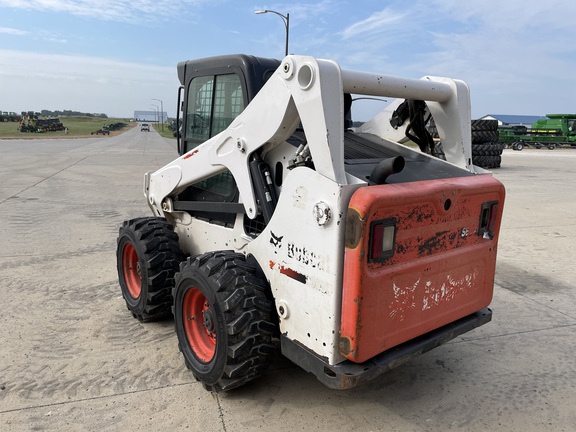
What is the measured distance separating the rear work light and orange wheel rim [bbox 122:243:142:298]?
2.63 meters

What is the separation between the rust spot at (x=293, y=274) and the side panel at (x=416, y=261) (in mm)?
294

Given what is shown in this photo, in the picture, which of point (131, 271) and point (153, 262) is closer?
point (153, 262)

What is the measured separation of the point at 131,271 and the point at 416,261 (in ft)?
9.09

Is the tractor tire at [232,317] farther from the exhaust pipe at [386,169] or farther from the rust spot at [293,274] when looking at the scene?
the exhaust pipe at [386,169]

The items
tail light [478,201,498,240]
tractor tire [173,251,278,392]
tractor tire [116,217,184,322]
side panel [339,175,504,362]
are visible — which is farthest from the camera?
tractor tire [116,217,184,322]

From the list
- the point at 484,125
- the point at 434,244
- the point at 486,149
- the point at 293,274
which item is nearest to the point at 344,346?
the point at 293,274

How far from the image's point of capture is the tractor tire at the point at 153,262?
12.5 ft

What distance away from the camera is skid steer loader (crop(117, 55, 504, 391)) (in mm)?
2486

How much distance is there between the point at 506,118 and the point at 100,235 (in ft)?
274

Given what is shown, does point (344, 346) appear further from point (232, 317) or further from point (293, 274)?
point (232, 317)

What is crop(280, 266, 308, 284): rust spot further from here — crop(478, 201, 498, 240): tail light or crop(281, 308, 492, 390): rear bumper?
crop(478, 201, 498, 240): tail light

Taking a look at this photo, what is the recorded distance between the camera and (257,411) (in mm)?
2910

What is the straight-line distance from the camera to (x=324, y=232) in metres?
2.48

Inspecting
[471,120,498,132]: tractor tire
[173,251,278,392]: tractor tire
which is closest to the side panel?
[173,251,278,392]: tractor tire
